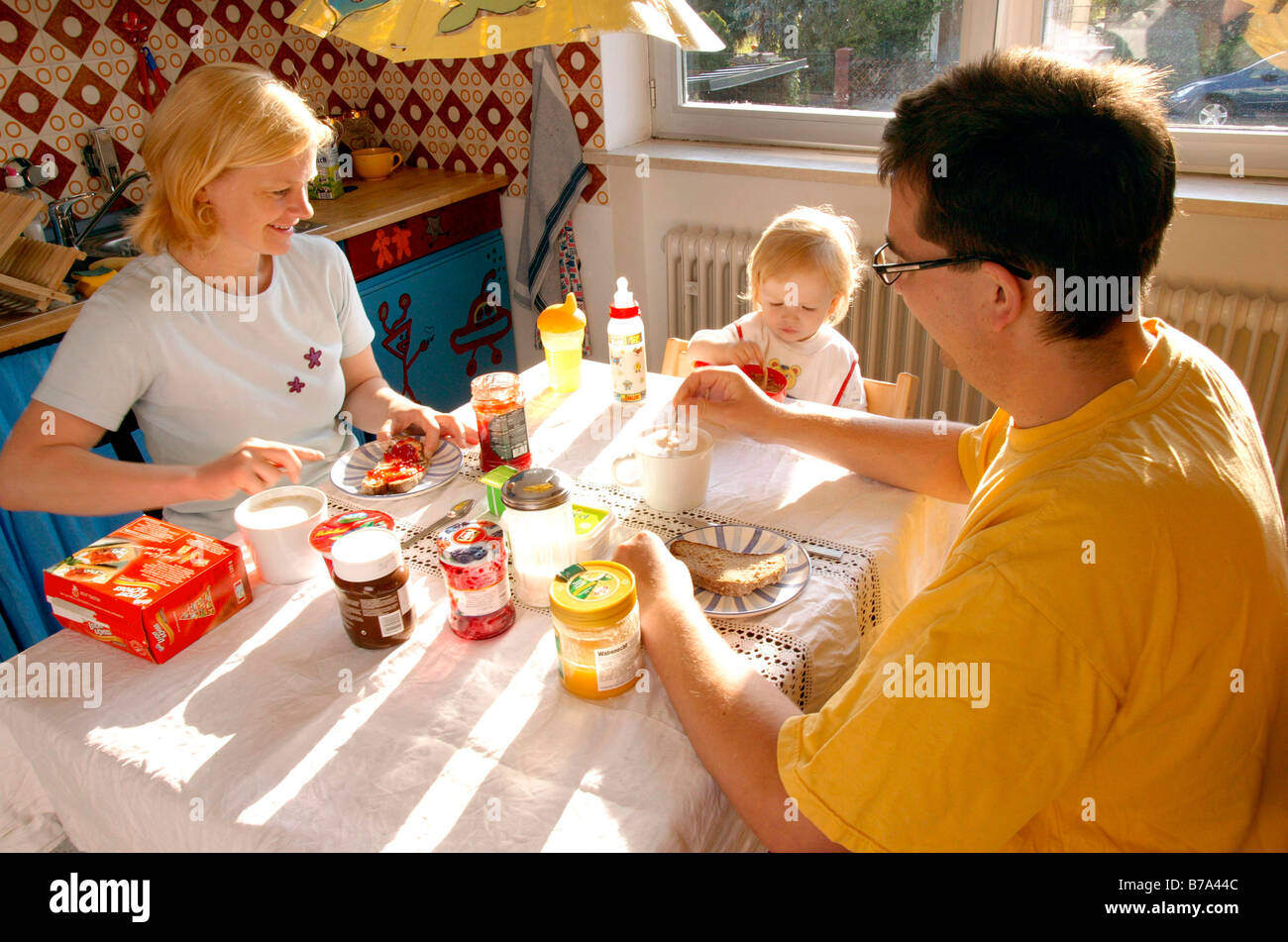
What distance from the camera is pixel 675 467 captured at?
130 cm

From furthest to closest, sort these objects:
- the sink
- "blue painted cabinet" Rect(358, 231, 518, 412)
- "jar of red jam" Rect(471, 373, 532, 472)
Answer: "blue painted cabinet" Rect(358, 231, 518, 412) < the sink < "jar of red jam" Rect(471, 373, 532, 472)

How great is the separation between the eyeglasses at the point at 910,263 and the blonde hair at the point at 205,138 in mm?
1007

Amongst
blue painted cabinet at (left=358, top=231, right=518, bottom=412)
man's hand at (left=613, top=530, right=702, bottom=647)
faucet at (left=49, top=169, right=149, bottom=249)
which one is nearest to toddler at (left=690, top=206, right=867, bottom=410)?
man's hand at (left=613, top=530, right=702, bottom=647)

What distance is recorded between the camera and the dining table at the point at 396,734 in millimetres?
865

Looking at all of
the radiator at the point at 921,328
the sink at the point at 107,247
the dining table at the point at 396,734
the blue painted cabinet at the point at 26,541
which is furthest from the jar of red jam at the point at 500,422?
the sink at the point at 107,247

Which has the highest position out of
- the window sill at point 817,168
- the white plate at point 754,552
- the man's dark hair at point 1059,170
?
the man's dark hair at point 1059,170

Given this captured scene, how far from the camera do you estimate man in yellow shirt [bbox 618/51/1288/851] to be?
0.75 meters

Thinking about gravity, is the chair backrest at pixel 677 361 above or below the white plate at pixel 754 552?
above

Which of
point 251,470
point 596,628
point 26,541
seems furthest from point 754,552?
point 26,541

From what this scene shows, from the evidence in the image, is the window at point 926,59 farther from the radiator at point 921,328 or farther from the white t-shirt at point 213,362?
the white t-shirt at point 213,362

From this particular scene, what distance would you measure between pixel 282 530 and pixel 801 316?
113 centimetres

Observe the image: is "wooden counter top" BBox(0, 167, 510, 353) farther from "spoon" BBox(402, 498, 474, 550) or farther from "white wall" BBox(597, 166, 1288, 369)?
"spoon" BBox(402, 498, 474, 550)

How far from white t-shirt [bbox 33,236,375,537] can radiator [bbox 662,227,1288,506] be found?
1223 millimetres

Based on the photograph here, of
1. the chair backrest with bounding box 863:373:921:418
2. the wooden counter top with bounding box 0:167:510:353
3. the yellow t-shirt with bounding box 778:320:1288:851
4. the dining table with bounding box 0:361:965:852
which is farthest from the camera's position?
the wooden counter top with bounding box 0:167:510:353
